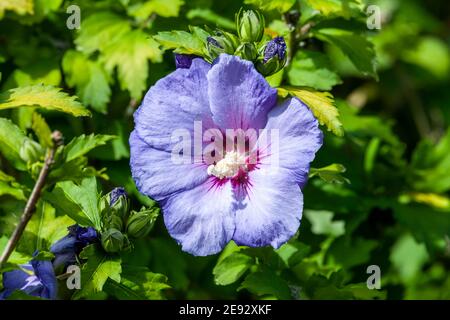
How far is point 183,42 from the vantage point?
5.75 feet

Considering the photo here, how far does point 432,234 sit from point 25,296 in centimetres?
124

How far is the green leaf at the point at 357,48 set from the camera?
208 centimetres

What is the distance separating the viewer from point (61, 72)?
2373 millimetres

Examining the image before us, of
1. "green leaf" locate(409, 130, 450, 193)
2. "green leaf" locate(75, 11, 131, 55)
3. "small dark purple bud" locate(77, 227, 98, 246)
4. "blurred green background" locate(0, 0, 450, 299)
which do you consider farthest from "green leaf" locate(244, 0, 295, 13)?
"green leaf" locate(409, 130, 450, 193)

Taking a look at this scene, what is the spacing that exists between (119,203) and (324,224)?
40.1 inches

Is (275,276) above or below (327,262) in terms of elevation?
above

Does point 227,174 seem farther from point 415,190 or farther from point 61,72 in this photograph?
point 415,190

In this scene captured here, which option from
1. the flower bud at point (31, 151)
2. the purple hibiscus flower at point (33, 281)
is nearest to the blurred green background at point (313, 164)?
the purple hibiscus flower at point (33, 281)

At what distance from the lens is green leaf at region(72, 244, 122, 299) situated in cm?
165

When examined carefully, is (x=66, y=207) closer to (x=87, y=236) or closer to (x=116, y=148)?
(x=87, y=236)

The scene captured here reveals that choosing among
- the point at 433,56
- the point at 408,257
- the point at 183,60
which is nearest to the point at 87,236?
the point at 183,60

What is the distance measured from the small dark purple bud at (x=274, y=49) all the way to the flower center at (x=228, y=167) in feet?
0.75

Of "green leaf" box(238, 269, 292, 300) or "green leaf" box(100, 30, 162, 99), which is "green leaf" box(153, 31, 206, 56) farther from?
"green leaf" box(238, 269, 292, 300)
